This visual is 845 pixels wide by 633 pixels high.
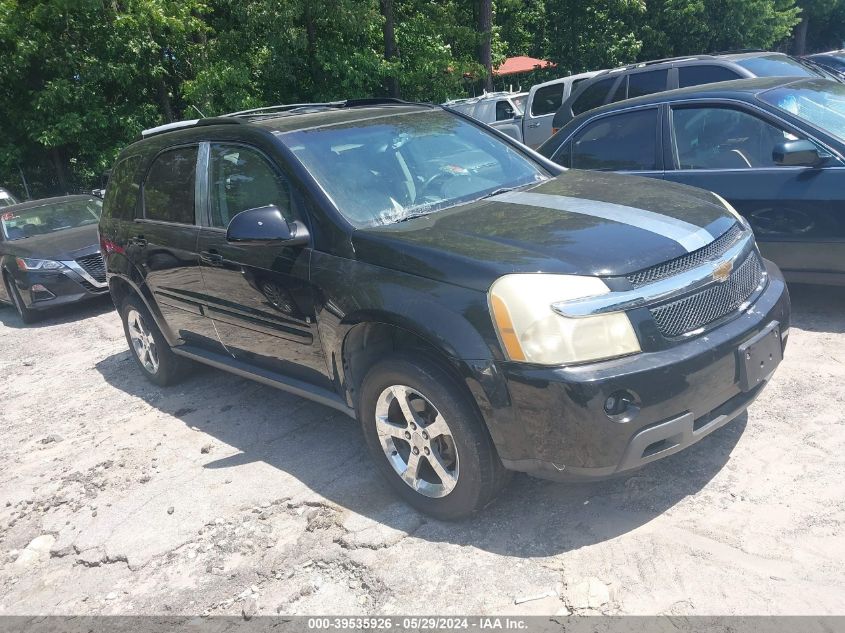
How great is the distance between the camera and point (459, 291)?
9.61 ft

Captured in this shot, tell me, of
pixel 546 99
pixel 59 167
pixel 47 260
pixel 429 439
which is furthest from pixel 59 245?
pixel 59 167

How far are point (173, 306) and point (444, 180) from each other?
85.1 inches

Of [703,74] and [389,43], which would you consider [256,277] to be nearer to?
[703,74]

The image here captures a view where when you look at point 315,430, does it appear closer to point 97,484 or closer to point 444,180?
point 97,484

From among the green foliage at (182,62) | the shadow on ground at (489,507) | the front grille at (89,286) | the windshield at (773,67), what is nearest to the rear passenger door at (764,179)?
the shadow on ground at (489,507)

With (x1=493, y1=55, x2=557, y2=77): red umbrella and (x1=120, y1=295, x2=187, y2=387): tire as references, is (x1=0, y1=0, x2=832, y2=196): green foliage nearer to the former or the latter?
(x1=493, y1=55, x2=557, y2=77): red umbrella

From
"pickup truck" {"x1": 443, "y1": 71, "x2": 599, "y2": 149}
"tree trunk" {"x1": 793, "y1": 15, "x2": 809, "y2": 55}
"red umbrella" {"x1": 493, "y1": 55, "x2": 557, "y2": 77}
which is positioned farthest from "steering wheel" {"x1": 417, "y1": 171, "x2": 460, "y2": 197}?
"tree trunk" {"x1": 793, "y1": 15, "x2": 809, "y2": 55}

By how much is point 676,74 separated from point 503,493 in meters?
7.73

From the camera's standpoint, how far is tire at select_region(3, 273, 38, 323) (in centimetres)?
912

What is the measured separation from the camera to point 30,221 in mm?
9977

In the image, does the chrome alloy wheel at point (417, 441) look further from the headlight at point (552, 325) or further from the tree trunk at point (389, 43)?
the tree trunk at point (389, 43)

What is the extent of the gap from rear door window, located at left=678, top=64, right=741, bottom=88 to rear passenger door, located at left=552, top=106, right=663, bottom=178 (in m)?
3.16

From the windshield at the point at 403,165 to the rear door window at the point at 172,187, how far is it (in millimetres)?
973

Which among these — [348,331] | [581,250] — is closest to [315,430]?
[348,331]
